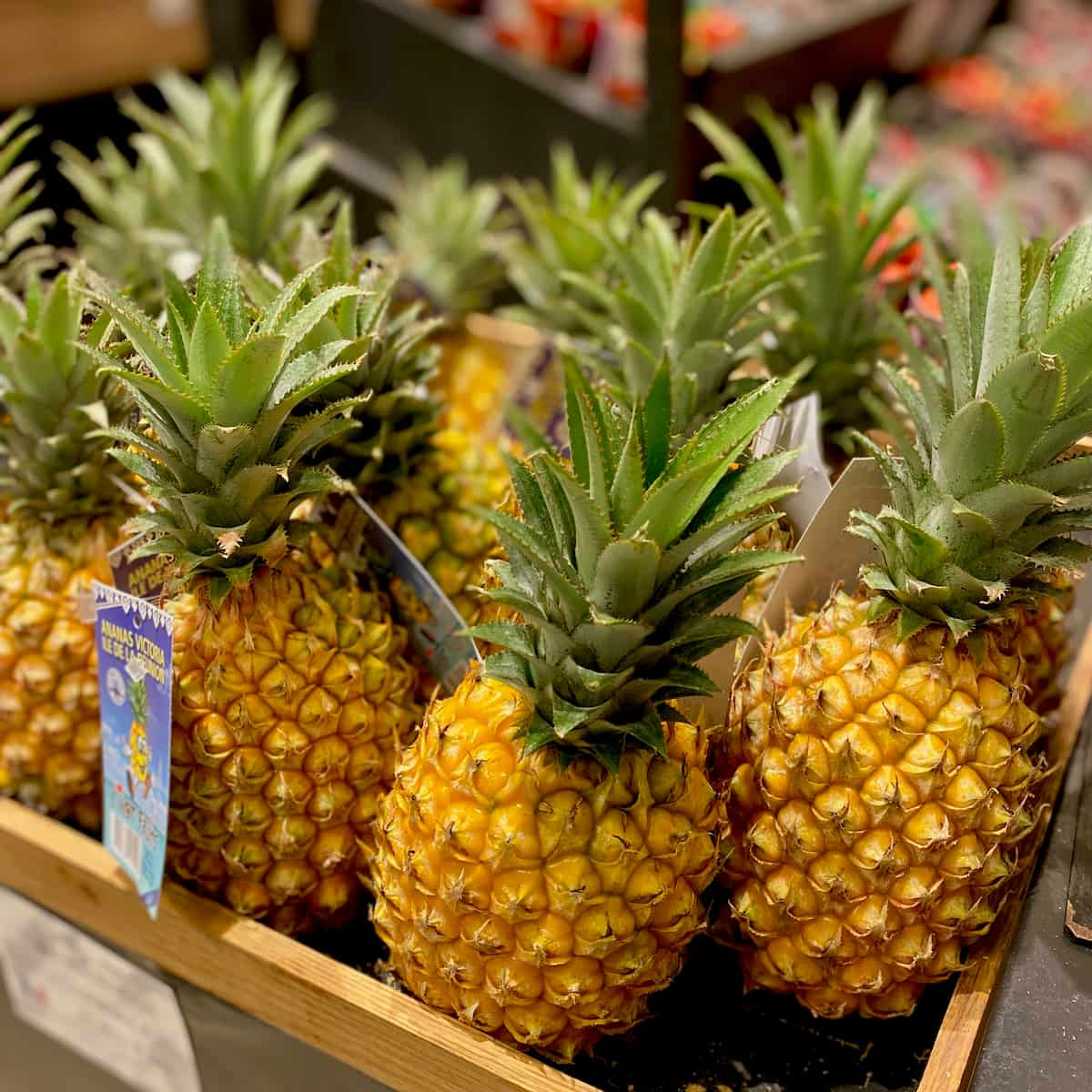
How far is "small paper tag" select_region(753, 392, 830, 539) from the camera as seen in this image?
1.29m

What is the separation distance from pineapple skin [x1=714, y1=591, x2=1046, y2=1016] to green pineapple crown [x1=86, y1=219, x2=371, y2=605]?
1.77 ft

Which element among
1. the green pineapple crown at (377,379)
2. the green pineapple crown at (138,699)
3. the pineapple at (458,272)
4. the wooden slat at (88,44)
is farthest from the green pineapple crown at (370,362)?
the wooden slat at (88,44)

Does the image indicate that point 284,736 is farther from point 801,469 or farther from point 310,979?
point 801,469

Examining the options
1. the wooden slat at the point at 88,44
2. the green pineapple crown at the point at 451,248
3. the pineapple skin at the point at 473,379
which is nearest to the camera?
the pineapple skin at the point at 473,379

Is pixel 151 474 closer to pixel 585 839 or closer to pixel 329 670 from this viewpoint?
pixel 329 670

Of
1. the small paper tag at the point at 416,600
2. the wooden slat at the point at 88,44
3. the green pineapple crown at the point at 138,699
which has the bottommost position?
the green pineapple crown at the point at 138,699

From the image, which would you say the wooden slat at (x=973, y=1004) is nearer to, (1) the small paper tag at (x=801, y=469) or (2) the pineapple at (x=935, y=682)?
(2) the pineapple at (x=935, y=682)

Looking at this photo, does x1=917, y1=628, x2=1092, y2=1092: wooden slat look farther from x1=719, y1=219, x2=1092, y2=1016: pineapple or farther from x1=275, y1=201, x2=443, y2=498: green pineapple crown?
x1=275, y1=201, x2=443, y2=498: green pineapple crown

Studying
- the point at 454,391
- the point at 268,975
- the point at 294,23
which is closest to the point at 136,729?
the point at 268,975

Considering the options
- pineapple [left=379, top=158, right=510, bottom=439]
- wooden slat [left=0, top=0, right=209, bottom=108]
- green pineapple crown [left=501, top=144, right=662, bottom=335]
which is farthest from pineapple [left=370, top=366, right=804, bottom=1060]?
wooden slat [left=0, top=0, right=209, bottom=108]

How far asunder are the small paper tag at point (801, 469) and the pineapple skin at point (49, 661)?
0.84 meters

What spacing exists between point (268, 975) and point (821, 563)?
0.77m

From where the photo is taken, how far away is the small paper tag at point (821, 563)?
1.25m

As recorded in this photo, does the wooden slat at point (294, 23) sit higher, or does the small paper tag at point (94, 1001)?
the wooden slat at point (294, 23)
